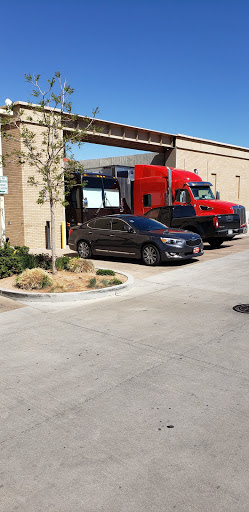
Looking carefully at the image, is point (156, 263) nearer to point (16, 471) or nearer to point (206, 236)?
point (206, 236)

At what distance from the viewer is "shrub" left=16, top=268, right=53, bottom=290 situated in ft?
30.8

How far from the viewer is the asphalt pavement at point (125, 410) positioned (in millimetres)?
3027

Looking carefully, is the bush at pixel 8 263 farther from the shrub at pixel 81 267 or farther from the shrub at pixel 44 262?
the shrub at pixel 81 267

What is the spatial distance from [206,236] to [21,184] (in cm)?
747

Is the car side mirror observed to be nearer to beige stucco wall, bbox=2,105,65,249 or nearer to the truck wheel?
beige stucco wall, bbox=2,105,65,249

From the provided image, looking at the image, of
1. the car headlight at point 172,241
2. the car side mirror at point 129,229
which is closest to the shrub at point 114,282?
the car headlight at point 172,241

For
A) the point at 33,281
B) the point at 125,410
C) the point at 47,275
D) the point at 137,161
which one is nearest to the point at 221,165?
the point at 137,161

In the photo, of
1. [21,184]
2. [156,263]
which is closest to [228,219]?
[156,263]

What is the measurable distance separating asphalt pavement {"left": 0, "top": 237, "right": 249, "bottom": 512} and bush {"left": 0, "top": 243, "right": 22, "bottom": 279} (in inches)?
118

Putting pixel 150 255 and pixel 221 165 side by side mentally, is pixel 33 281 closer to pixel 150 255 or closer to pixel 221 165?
pixel 150 255

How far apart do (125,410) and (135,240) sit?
8954 millimetres

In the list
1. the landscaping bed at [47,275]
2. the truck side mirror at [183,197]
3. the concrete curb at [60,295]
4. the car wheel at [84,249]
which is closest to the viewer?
the concrete curb at [60,295]

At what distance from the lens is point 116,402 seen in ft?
14.2

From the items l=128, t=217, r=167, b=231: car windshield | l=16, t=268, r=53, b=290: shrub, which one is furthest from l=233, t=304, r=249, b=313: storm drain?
l=128, t=217, r=167, b=231: car windshield
